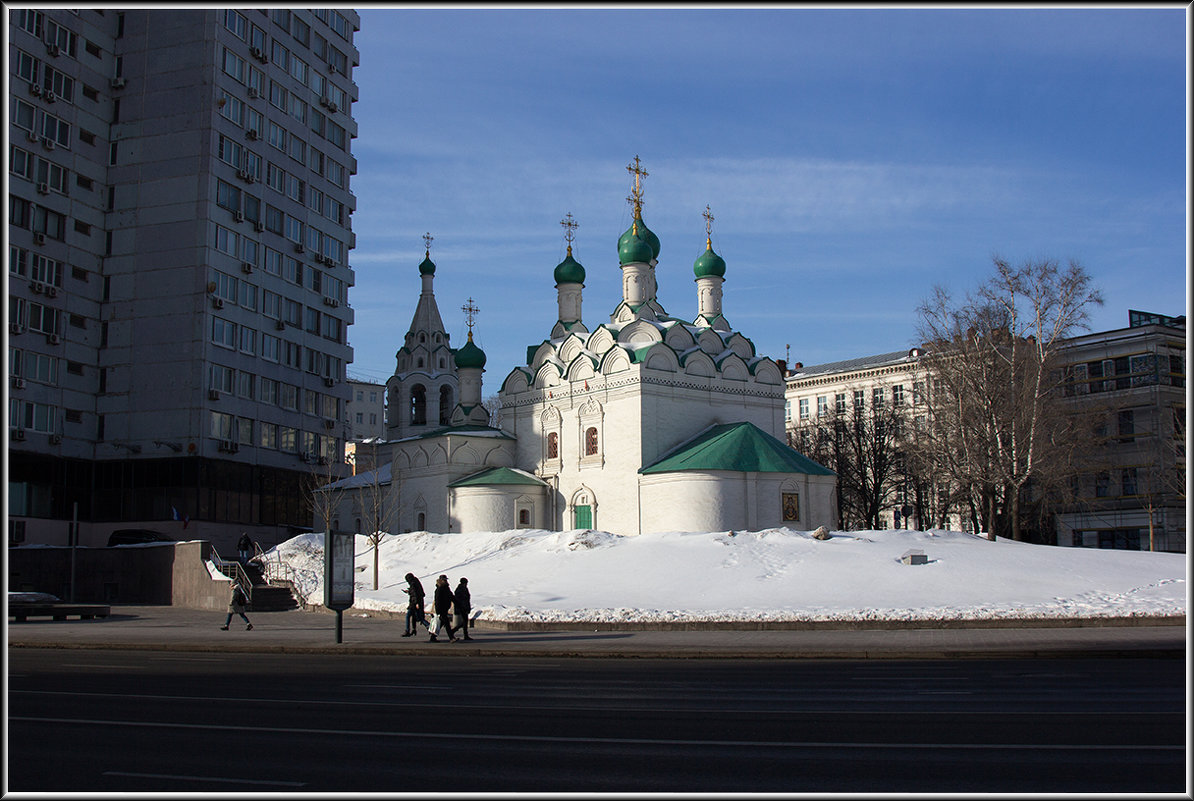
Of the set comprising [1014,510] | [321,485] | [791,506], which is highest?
[321,485]

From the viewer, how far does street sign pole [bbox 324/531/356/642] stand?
21484 millimetres

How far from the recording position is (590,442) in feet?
154

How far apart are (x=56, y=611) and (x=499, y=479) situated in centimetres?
2033

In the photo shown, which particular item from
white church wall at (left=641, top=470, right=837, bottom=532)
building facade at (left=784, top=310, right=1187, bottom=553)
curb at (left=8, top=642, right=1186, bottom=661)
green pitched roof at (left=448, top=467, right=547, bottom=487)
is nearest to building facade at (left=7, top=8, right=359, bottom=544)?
green pitched roof at (left=448, top=467, right=547, bottom=487)

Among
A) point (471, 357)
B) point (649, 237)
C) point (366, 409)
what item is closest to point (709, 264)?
point (649, 237)

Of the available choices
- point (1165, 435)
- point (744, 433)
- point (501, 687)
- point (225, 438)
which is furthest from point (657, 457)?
point (501, 687)

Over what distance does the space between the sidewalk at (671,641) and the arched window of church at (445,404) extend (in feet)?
109

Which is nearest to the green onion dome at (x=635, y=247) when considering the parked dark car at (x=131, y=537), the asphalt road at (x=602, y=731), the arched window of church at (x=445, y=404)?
the arched window of church at (x=445, y=404)

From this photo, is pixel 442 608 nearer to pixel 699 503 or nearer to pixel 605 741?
pixel 605 741

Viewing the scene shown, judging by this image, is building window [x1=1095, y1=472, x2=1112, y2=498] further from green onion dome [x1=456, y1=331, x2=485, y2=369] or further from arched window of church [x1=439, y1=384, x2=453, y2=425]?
arched window of church [x1=439, y1=384, x2=453, y2=425]

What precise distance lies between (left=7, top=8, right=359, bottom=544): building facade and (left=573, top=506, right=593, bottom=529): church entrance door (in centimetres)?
1652

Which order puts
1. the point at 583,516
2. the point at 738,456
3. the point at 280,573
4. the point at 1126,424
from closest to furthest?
the point at 280,573, the point at 738,456, the point at 583,516, the point at 1126,424

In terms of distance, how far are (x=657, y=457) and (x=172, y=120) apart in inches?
1104

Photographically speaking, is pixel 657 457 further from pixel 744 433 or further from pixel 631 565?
pixel 631 565
